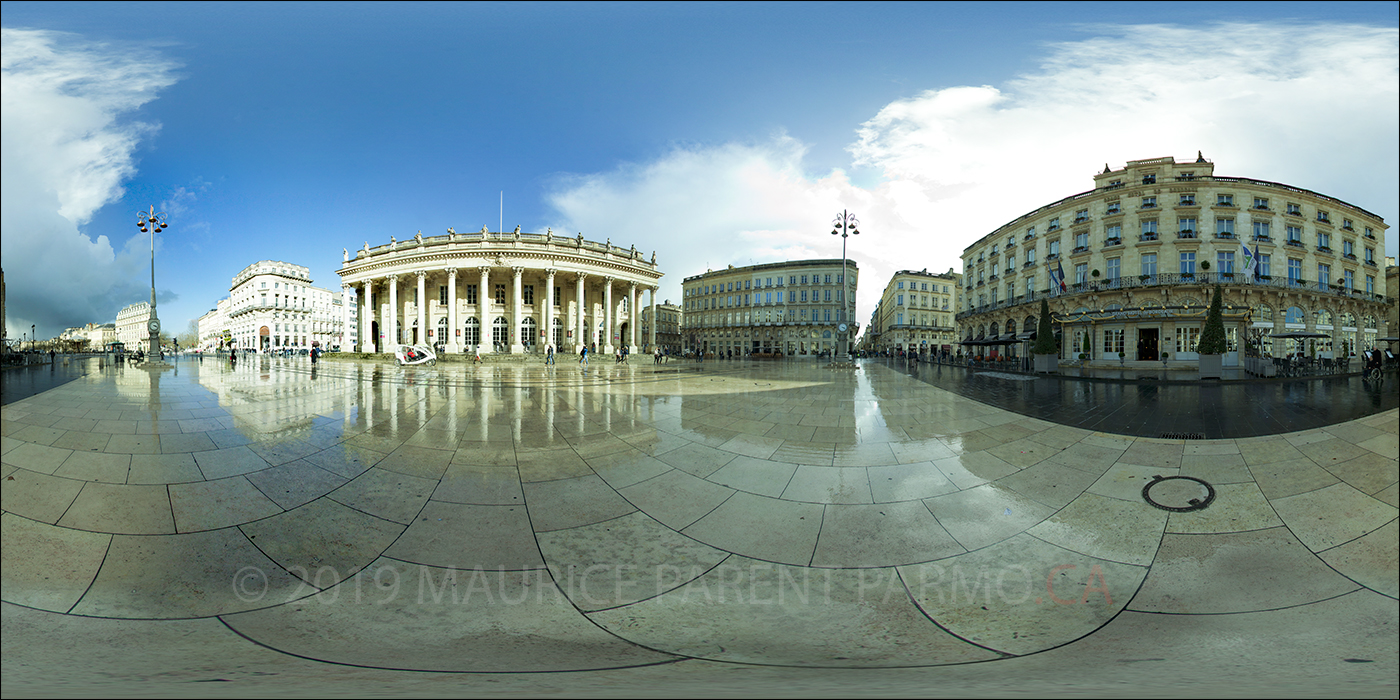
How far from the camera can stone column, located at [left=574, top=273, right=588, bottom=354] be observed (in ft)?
121

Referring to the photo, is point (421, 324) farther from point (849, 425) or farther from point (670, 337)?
point (670, 337)

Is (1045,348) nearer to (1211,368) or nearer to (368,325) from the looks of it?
(1211,368)

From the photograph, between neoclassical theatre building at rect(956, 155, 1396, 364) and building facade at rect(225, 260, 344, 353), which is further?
building facade at rect(225, 260, 344, 353)

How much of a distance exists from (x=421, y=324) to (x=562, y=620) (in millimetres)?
42119

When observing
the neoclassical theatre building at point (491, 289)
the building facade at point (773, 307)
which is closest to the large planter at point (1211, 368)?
the neoclassical theatre building at point (491, 289)

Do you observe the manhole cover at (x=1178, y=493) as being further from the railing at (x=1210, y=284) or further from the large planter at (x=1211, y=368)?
the railing at (x=1210, y=284)

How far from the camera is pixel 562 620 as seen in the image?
237 centimetres

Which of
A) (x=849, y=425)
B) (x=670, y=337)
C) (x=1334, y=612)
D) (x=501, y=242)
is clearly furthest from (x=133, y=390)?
(x=670, y=337)

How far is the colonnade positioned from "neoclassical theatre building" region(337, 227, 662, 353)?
0.29 feet

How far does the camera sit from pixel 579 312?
36.7 meters

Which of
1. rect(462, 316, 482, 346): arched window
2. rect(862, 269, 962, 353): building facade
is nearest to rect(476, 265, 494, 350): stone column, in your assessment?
rect(462, 316, 482, 346): arched window

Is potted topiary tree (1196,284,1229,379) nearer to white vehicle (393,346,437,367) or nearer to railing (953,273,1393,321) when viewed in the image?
railing (953,273,1393,321)

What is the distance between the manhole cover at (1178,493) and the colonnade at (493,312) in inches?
1382

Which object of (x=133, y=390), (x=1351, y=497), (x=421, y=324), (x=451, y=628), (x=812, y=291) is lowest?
(x=451, y=628)
